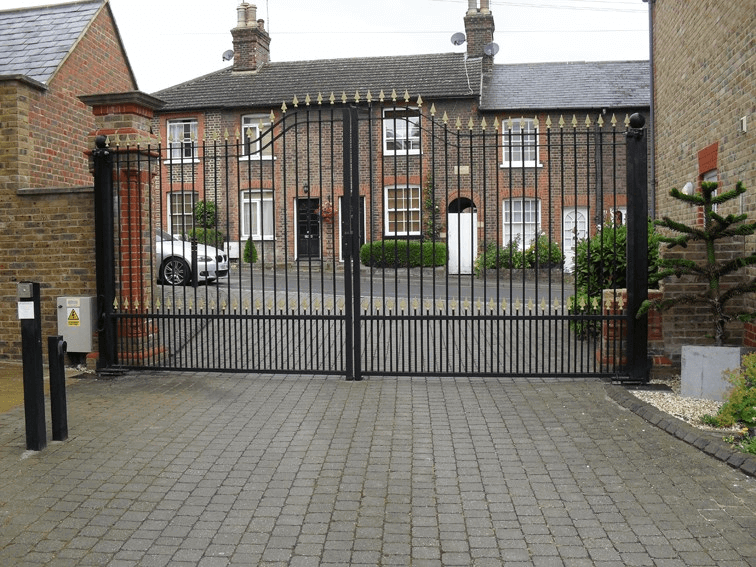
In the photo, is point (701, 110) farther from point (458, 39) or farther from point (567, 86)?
point (458, 39)

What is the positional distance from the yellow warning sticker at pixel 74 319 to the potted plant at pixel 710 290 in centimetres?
641

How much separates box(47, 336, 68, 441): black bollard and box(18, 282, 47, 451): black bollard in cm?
14

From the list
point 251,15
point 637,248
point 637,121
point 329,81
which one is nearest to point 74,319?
point 637,248

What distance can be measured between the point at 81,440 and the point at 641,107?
2356cm

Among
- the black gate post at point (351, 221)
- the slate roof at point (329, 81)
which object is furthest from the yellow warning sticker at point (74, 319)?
the slate roof at point (329, 81)

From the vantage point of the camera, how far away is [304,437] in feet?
22.0

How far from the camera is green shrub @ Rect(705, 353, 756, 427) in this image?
20.8 ft

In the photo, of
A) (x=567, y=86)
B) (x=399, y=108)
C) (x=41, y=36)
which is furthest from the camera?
(x=567, y=86)

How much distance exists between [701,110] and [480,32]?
2032cm

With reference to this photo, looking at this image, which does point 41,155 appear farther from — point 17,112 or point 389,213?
point 389,213

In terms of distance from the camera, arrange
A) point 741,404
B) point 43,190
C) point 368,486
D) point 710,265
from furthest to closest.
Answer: point 43,190
point 710,265
point 741,404
point 368,486

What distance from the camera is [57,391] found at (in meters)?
6.50

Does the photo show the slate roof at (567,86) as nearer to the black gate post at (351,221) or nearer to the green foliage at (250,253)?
the green foliage at (250,253)

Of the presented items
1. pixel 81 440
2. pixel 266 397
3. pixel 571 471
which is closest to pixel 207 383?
pixel 266 397
